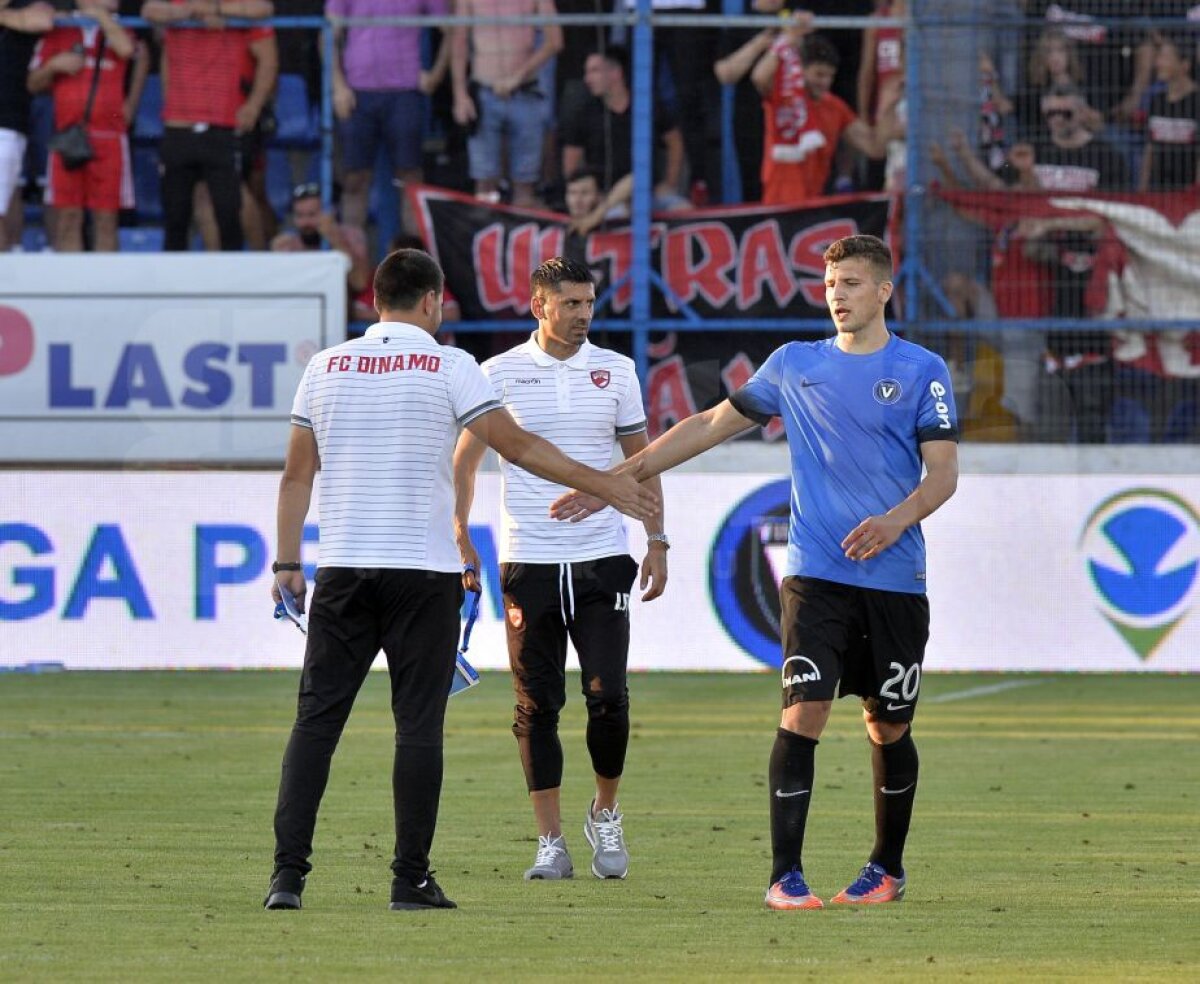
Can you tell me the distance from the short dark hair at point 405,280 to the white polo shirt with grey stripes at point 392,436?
94 millimetres

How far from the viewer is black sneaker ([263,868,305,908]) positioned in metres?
6.64

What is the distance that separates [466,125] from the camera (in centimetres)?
1802

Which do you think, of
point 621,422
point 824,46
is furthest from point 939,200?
point 621,422


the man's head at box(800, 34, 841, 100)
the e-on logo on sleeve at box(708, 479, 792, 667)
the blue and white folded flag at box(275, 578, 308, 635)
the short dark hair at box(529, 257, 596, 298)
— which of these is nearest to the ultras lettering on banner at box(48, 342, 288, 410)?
the e-on logo on sleeve at box(708, 479, 792, 667)

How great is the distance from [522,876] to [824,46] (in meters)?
11.3

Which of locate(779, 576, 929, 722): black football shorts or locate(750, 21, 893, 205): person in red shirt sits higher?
locate(750, 21, 893, 205): person in red shirt

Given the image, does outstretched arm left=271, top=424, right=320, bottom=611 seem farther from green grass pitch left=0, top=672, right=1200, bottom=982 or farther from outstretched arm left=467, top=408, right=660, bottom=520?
green grass pitch left=0, top=672, right=1200, bottom=982

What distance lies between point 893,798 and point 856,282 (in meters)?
1.57

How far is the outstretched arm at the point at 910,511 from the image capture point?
6715mm

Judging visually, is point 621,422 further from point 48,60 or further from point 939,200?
point 48,60

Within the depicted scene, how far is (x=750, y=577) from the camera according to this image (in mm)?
15852

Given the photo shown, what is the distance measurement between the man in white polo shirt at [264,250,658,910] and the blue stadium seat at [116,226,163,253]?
11.5 m

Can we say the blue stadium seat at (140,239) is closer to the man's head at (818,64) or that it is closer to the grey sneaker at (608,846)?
the man's head at (818,64)

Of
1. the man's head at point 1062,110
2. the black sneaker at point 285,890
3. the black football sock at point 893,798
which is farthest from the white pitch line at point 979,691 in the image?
the black sneaker at point 285,890
